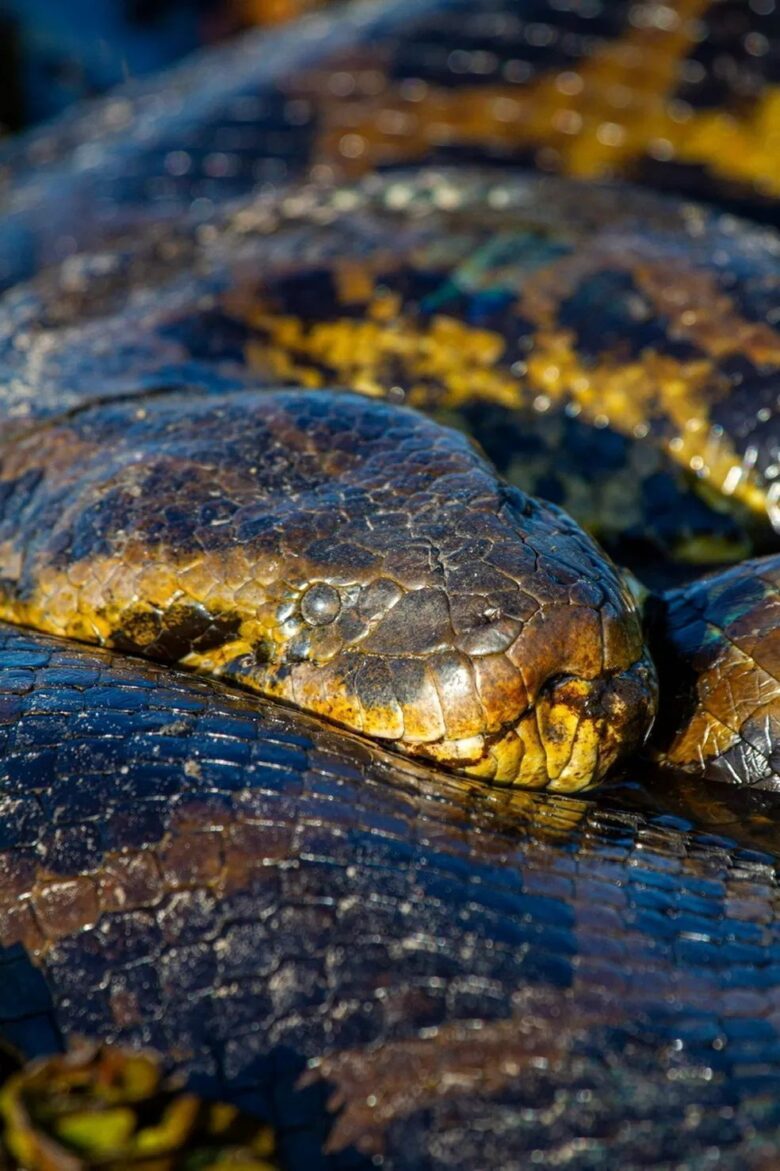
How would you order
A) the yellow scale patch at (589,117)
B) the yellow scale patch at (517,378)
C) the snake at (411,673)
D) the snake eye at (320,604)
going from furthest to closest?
the yellow scale patch at (589,117) < the yellow scale patch at (517,378) < the snake eye at (320,604) < the snake at (411,673)

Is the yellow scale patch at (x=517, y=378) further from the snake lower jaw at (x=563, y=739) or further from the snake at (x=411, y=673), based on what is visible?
the snake lower jaw at (x=563, y=739)

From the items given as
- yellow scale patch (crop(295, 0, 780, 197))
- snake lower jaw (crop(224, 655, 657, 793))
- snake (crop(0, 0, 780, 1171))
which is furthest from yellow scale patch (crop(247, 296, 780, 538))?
yellow scale patch (crop(295, 0, 780, 197))

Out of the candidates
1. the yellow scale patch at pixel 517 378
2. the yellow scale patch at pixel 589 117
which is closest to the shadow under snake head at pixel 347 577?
the yellow scale patch at pixel 517 378

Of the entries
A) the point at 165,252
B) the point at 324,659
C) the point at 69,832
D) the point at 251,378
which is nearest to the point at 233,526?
the point at 324,659

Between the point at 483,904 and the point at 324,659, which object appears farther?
the point at 324,659

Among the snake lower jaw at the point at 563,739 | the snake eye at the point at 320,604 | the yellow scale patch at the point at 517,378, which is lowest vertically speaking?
the yellow scale patch at the point at 517,378

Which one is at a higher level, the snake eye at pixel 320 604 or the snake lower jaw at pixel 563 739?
the snake eye at pixel 320 604

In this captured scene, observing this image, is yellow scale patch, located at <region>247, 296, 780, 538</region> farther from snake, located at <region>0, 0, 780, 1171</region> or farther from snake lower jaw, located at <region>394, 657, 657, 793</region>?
snake lower jaw, located at <region>394, 657, 657, 793</region>

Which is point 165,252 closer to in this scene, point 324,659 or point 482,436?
point 482,436
